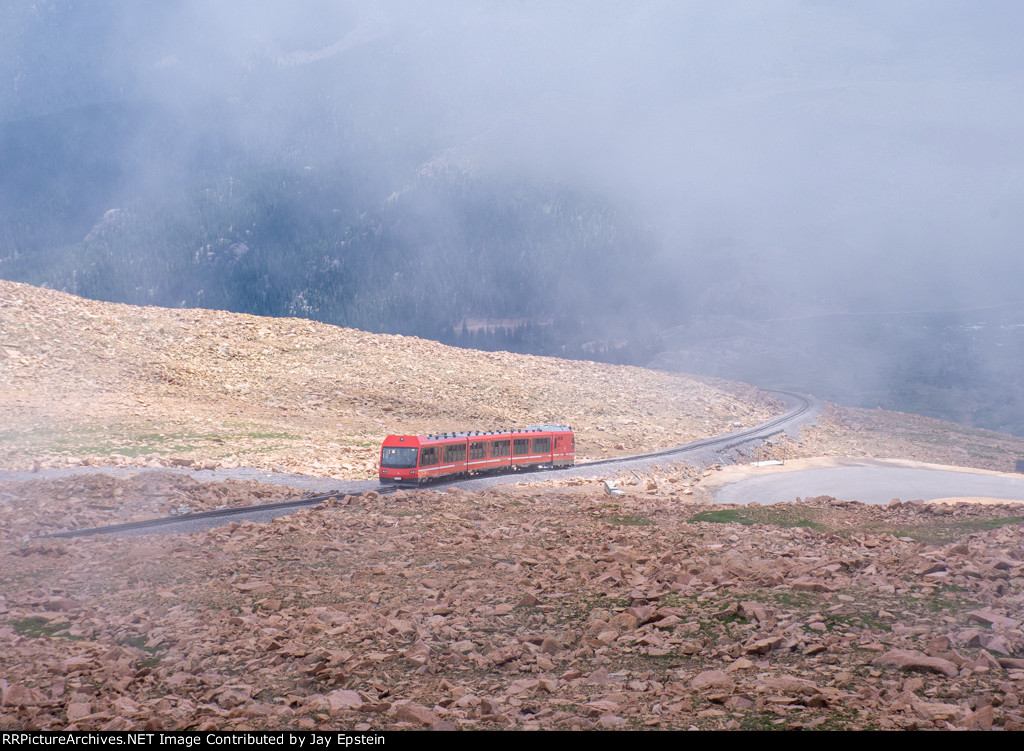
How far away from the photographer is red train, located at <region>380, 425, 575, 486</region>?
110 ft

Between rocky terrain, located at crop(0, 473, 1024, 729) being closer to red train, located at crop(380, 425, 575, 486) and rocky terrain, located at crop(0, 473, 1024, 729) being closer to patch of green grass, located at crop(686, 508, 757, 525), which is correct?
patch of green grass, located at crop(686, 508, 757, 525)

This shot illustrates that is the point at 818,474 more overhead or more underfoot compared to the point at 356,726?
more overhead

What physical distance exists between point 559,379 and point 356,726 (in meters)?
65.4

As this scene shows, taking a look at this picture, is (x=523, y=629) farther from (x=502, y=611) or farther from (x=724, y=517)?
(x=724, y=517)

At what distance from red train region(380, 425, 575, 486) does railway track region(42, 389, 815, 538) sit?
0.79 metres

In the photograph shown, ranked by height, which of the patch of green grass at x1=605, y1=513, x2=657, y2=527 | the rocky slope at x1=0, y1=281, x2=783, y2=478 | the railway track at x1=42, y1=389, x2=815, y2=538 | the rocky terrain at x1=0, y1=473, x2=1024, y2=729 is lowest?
the rocky terrain at x1=0, y1=473, x2=1024, y2=729

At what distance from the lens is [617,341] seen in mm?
199625

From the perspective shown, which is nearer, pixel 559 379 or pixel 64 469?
pixel 64 469

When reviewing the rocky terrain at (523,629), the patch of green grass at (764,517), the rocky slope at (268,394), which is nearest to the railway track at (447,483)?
the rocky terrain at (523,629)

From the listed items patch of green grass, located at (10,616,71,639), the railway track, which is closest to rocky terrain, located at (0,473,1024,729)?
patch of green grass, located at (10,616,71,639)

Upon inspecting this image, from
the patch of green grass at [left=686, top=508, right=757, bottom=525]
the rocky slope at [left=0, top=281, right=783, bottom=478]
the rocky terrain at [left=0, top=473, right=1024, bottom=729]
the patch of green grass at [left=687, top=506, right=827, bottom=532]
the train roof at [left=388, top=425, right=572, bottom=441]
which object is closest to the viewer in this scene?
the rocky terrain at [left=0, top=473, right=1024, bottom=729]

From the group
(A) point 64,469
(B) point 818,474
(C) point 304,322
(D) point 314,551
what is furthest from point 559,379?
(D) point 314,551
